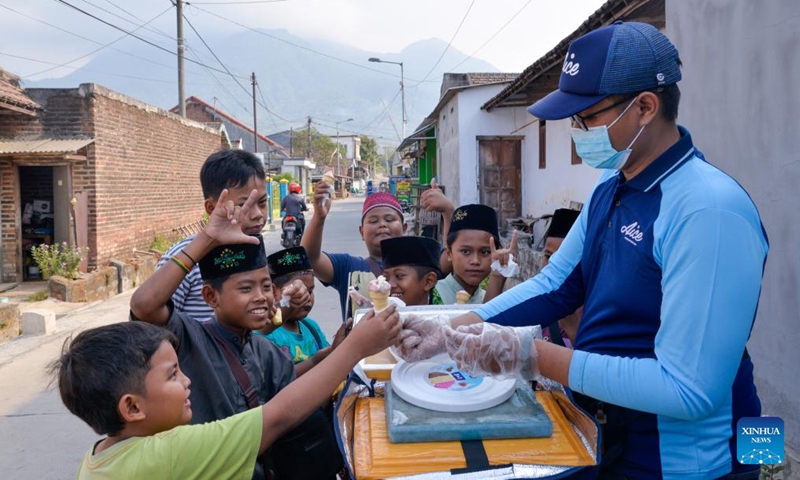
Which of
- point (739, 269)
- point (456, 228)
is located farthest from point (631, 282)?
point (456, 228)

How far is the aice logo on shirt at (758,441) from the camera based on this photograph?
1403mm

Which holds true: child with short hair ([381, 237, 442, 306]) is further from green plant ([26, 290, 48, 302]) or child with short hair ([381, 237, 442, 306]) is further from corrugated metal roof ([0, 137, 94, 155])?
corrugated metal roof ([0, 137, 94, 155])

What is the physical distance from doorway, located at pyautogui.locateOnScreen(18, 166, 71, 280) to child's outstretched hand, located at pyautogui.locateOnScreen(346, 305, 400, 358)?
10847 millimetres

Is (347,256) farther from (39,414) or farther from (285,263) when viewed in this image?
(39,414)

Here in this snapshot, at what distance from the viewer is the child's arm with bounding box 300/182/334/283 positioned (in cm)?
355

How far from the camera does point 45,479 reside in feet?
12.4

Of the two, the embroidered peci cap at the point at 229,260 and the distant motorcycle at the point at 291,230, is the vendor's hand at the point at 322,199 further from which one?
the distant motorcycle at the point at 291,230

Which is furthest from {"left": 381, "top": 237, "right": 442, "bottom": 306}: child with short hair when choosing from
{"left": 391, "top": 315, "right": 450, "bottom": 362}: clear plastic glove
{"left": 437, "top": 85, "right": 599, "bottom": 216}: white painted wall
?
{"left": 437, "top": 85, "right": 599, "bottom": 216}: white painted wall

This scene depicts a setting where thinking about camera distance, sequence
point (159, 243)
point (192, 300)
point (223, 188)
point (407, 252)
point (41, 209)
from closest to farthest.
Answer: point (192, 300), point (223, 188), point (407, 252), point (41, 209), point (159, 243)

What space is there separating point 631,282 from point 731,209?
11.2 inches

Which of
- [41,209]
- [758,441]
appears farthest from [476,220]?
[41,209]

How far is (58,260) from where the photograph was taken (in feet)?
32.2

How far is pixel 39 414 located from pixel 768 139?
5688 millimetres

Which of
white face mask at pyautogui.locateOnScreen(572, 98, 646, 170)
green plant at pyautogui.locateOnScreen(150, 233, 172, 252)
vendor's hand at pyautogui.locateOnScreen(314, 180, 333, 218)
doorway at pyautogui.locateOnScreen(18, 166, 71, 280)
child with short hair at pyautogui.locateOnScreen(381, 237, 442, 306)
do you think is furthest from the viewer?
green plant at pyautogui.locateOnScreen(150, 233, 172, 252)
